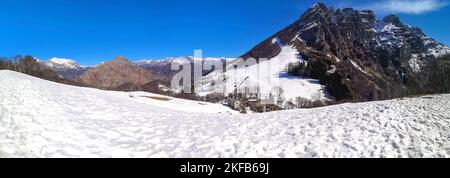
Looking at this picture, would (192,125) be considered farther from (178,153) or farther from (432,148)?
(432,148)

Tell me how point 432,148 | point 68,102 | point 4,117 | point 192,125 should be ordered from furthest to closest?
point 68,102, point 192,125, point 4,117, point 432,148

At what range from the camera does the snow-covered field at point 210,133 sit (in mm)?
11906

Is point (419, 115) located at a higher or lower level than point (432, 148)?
higher

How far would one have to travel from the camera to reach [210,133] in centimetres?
1559

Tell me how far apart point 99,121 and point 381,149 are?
14.6 metres

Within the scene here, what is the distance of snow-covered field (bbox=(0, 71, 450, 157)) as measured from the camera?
469 inches

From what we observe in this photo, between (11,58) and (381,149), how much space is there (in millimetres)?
175728
